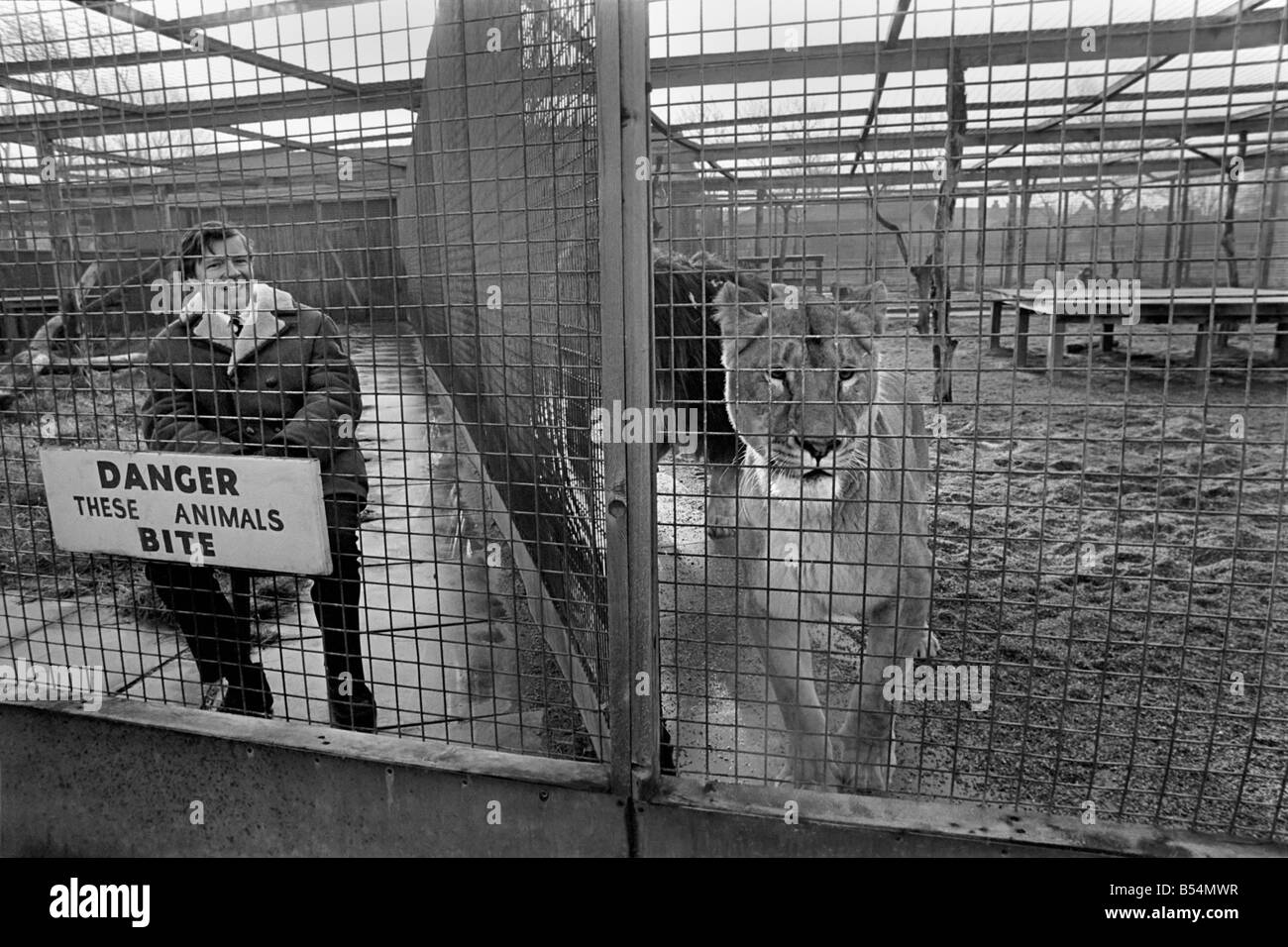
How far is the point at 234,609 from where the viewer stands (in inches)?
141

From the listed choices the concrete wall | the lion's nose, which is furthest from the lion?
the concrete wall

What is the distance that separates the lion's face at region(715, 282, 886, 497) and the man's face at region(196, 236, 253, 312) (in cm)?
174

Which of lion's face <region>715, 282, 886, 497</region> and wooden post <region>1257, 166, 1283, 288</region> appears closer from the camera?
wooden post <region>1257, 166, 1283, 288</region>

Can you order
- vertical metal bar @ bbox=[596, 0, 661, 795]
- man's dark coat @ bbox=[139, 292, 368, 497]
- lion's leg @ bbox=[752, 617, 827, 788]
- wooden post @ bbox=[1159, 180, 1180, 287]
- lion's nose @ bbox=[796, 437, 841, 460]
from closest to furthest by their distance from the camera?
wooden post @ bbox=[1159, 180, 1180, 287] < vertical metal bar @ bbox=[596, 0, 661, 795] < lion's nose @ bbox=[796, 437, 841, 460] < man's dark coat @ bbox=[139, 292, 368, 497] < lion's leg @ bbox=[752, 617, 827, 788]

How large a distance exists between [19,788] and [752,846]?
2703 mm

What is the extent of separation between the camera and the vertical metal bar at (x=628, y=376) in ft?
7.82

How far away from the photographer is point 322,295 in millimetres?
2785

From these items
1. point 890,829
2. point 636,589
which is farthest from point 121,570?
point 890,829

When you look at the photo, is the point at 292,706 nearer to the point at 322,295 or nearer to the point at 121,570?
the point at 322,295

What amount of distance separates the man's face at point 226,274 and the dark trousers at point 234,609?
0.80 meters

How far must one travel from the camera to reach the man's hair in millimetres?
3422

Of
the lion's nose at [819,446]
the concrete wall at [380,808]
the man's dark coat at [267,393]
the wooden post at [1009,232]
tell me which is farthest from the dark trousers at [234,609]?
the wooden post at [1009,232]

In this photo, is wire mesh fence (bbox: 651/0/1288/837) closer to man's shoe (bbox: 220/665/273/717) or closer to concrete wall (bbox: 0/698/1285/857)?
concrete wall (bbox: 0/698/1285/857)

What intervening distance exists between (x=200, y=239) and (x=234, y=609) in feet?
4.62
